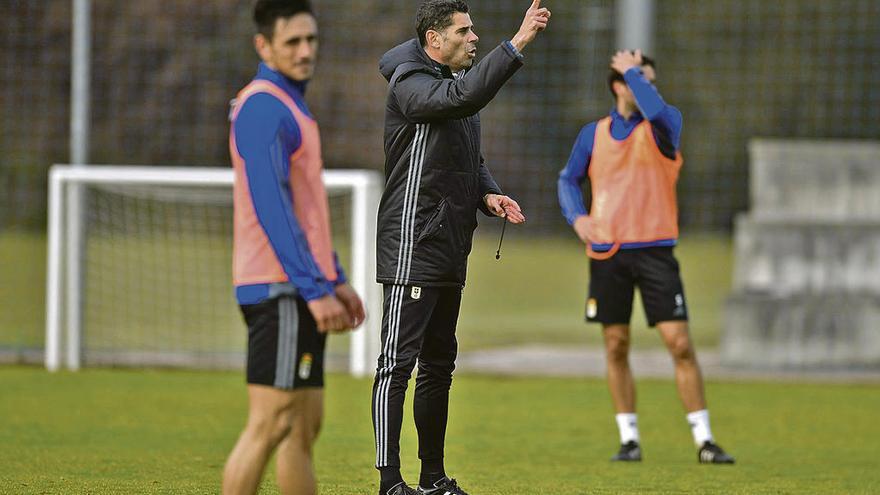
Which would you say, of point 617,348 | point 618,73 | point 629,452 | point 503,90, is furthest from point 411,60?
point 503,90

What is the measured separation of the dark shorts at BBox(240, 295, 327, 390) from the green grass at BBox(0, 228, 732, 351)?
333 inches

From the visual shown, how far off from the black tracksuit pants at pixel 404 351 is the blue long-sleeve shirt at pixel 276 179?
1413mm

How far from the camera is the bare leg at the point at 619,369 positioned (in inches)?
321

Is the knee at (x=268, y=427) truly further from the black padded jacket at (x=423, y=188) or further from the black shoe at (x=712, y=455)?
the black shoe at (x=712, y=455)

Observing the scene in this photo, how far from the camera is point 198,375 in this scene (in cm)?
1230

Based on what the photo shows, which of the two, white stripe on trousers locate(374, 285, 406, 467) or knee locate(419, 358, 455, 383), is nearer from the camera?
white stripe on trousers locate(374, 285, 406, 467)

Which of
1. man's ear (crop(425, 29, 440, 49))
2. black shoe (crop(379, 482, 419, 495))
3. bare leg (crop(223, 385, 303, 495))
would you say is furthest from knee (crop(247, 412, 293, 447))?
man's ear (crop(425, 29, 440, 49))

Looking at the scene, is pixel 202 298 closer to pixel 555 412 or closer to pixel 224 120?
pixel 555 412

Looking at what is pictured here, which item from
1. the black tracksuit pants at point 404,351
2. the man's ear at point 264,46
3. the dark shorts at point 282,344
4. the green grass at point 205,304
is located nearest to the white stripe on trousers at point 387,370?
the black tracksuit pants at point 404,351

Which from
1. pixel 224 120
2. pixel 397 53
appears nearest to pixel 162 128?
pixel 224 120

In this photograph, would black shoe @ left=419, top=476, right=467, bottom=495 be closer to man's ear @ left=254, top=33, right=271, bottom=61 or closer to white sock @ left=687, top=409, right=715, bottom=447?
white sock @ left=687, top=409, right=715, bottom=447

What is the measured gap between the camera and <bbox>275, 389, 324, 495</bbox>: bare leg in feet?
15.9

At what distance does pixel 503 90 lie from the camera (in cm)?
2122

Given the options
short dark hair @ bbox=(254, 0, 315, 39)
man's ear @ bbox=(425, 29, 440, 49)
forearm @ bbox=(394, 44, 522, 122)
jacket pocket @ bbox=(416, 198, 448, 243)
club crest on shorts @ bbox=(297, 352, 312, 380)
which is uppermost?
short dark hair @ bbox=(254, 0, 315, 39)
